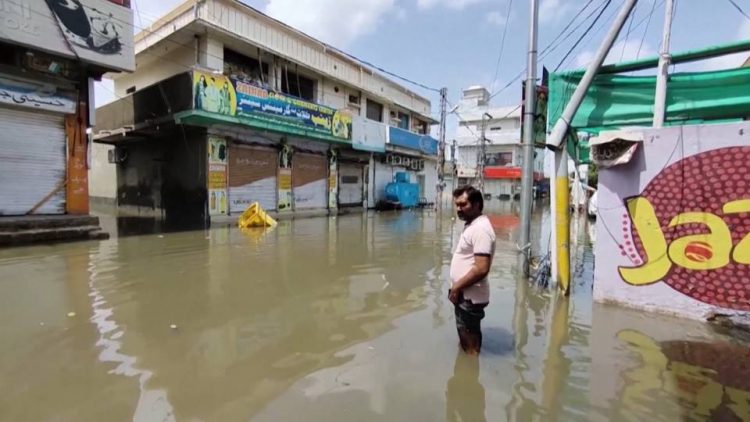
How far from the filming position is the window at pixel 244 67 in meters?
16.5

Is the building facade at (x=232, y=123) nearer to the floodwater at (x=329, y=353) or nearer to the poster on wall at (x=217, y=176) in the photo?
the poster on wall at (x=217, y=176)

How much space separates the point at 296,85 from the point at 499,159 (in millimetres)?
32542

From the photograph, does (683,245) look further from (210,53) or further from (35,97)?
(210,53)

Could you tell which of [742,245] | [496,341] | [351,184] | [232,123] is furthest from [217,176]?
[742,245]

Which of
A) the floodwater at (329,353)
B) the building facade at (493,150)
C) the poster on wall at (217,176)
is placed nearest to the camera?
the floodwater at (329,353)

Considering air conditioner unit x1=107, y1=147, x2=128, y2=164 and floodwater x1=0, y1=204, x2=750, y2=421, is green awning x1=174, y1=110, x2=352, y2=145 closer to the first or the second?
floodwater x1=0, y1=204, x2=750, y2=421

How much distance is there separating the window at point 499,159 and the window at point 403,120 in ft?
64.7

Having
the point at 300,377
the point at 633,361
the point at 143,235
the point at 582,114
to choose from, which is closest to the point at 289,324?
the point at 300,377

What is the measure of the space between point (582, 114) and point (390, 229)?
920 centimetres

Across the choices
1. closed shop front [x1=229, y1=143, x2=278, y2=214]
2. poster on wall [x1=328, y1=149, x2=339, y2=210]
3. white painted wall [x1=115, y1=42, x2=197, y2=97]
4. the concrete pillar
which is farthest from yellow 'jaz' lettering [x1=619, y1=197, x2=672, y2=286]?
poster on wall [x1=328, y1=149, x2=339, y2=210]

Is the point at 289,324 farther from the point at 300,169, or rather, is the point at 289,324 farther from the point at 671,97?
the point at 300,169

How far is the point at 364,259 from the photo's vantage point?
873cm

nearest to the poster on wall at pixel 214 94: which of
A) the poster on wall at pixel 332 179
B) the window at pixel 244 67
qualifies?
the window at pixel 244 67

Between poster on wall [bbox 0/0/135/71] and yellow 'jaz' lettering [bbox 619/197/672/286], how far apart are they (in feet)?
40.8
